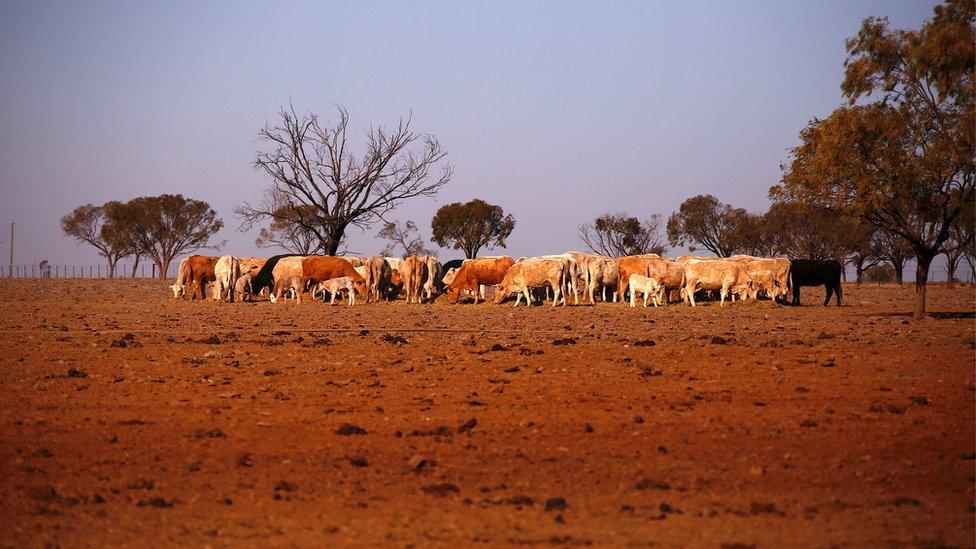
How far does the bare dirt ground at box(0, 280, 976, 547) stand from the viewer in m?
6.43

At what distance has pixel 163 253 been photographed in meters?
102

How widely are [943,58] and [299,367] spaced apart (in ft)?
56.3

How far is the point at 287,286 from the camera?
137ft

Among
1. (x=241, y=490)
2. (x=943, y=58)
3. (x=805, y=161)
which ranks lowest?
(x=241, y=490)

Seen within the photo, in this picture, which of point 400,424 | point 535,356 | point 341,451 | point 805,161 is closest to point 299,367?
point 535,356

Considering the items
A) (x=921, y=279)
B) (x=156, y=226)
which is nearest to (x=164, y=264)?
(x=156, y=226)

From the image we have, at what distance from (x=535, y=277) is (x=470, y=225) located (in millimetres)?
59596

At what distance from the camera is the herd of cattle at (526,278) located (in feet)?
130

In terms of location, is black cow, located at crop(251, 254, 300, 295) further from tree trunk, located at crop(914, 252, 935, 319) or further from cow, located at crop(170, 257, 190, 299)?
tree trunk, located at crop(914, 252, 935, 319)

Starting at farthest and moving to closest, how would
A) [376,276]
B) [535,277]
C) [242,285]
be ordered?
[242,285] → [376,276] → [535,277]

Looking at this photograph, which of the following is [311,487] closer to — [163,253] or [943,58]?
[943,58]

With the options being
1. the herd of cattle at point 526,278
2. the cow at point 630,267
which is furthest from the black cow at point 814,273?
the cow at point 630,267

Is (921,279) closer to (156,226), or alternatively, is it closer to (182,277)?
(182,277)

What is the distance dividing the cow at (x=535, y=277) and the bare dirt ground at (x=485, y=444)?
2146 centimetres
